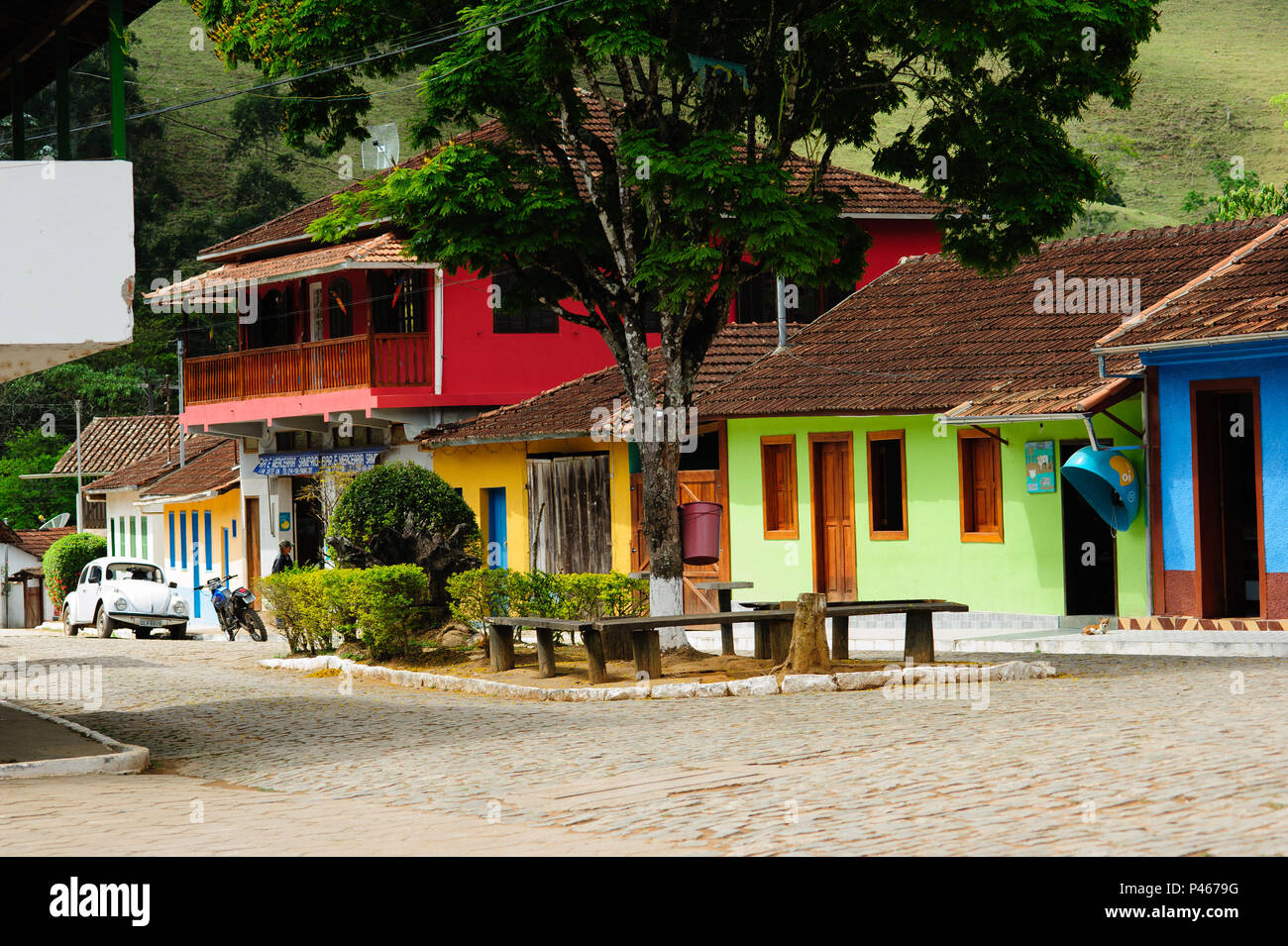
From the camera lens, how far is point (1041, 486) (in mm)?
20328

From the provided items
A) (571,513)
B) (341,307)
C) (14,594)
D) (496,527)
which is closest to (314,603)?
(571,513)

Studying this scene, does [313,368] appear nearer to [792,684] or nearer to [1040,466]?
[1040,466]

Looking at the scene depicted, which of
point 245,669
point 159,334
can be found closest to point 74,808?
point 245,669

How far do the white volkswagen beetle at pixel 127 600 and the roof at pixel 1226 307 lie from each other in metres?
19.8

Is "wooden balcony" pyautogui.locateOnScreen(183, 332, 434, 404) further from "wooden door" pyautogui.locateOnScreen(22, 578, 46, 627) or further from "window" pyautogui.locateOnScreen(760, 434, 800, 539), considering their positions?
"wooden door" pyautogui.locateOnScreen(22, 578, 46, 627)

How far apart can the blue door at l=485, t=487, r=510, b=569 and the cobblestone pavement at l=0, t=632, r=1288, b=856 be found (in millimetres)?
12927

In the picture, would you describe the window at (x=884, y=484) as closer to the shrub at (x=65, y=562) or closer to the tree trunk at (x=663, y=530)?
the tree trunk at (x=663, y=530)

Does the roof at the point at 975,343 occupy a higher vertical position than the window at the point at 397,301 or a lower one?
lower

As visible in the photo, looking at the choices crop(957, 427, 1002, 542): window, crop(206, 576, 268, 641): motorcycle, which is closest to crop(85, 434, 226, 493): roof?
crop(206, 576, 268, 641): motorcycle

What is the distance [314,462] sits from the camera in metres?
32.0

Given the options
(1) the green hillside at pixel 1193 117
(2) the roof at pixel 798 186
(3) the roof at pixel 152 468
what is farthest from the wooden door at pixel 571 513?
(1) the green hillside at pixel 1193 117

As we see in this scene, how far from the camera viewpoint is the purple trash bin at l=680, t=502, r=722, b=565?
17281 mm

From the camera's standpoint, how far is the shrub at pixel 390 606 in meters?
18.8

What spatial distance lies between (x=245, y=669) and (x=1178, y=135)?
3808 inches
